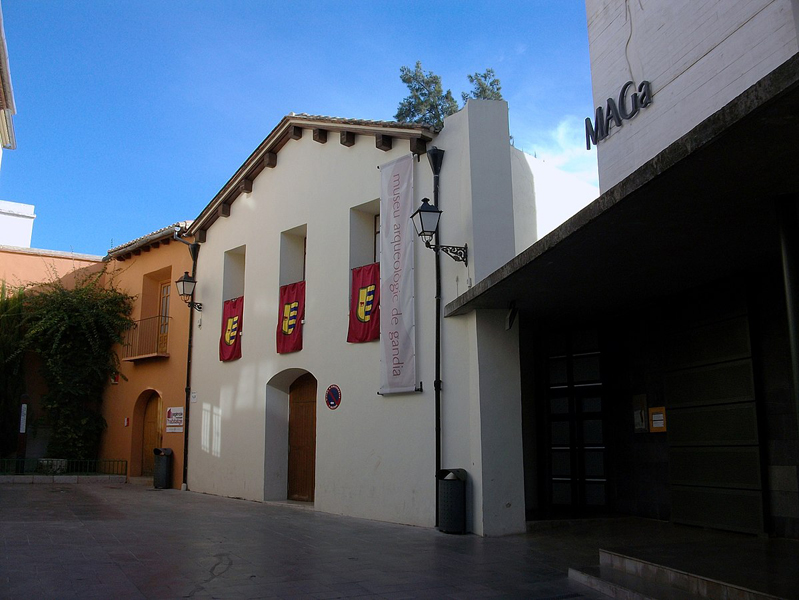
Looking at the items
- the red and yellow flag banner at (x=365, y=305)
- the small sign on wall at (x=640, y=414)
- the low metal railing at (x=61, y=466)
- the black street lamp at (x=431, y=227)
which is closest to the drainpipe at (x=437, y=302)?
the black street lamp at (x=431, y=227)

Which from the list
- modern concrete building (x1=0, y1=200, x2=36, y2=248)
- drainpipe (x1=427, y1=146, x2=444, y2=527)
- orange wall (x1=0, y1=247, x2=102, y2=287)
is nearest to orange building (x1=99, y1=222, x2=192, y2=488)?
orange wall (x1=0, y1=247, x2=102, y2=287)

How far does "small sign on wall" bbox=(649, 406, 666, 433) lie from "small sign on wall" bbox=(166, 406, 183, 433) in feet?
37.8

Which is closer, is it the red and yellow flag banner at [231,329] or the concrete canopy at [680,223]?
the concrete canopy at [680,223]

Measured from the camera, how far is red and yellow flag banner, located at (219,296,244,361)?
646 inches

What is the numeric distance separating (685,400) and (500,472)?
2850 millimetres

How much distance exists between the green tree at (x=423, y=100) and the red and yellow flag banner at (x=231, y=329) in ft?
75.4

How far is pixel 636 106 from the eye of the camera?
39.4 feet

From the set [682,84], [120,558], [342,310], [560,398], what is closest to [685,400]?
→ [560,398]

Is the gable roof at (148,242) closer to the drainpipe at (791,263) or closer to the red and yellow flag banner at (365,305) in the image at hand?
the red and yellow flag banner at (365,305)

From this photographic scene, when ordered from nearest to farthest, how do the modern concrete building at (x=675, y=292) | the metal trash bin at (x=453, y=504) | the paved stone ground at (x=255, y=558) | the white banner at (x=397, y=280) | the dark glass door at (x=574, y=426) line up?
the modern concrete building at (x=675, y=292), the paved stone ground at (x=255, y=558), the metal trash bin at (x=453, y=504), the white banner at (x=397, y=280), the dark glass door at (x=574, y=426)

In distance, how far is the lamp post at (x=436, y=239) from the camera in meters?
10.8

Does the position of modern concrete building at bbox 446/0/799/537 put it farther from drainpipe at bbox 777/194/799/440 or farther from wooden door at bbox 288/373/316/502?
wooden door at bbox 288/373/316/502

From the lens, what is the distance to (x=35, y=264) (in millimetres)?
22609

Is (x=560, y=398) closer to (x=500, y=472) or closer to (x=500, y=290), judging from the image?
(x=500, y=472)
